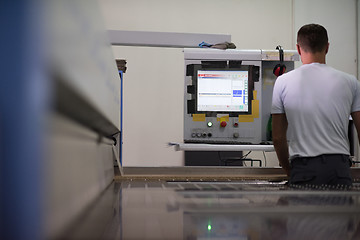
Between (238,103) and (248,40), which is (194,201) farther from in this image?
(248,40)

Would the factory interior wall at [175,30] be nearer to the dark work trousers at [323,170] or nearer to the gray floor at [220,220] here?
the dark work trousers at [323,170]

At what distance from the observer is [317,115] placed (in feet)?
5.91

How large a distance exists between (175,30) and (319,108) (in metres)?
2.80

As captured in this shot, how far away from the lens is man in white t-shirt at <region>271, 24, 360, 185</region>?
5.65ft

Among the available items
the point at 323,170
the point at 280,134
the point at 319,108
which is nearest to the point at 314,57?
the point at 319,108

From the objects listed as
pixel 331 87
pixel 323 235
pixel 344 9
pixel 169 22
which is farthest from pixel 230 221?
pixel 344 9

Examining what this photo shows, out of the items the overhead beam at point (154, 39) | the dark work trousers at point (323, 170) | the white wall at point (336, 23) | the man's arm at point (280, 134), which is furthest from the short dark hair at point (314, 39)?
the white wall at point (336, 23)

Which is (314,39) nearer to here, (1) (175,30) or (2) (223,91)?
(2) (223,91)

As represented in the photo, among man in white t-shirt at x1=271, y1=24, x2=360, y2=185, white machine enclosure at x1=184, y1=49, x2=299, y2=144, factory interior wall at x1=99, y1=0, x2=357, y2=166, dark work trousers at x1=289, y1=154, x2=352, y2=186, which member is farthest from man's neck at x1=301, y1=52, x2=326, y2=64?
factory interior wall at x1=99, y1=0, x2=357, y2=166

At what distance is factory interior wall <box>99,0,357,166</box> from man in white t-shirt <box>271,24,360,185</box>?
2325mm

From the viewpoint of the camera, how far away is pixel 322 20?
4.50m

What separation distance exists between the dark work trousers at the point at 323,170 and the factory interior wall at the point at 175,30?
2.45 metres

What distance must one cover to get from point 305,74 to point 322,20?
3.01m

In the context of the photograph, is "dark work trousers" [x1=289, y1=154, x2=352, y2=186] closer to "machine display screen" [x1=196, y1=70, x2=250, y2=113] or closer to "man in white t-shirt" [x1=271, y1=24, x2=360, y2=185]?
"man in white t-shirt" [x1=271, y1=24, x2=360, y2=185]
